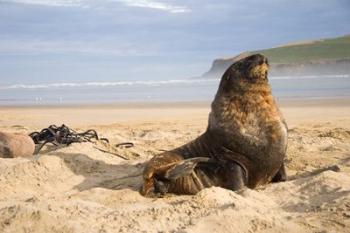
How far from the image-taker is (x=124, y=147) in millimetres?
8922

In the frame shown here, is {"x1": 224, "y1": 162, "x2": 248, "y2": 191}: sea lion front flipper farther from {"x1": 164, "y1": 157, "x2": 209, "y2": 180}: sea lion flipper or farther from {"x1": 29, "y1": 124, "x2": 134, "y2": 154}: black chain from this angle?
{"x1": 29, "y1": 124, "x2": 134, "y2": 154}: black chain

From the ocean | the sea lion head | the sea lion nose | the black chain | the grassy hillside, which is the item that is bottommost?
the ocean

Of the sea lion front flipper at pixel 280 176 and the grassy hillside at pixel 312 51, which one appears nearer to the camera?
the sea lion front flipper at pixel 280 176

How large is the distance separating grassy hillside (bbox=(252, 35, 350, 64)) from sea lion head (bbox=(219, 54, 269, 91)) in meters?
79.3

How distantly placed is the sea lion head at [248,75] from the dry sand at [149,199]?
1.08 m

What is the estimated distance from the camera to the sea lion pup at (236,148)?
224 inches

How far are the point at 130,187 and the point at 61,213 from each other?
1654 millimetres

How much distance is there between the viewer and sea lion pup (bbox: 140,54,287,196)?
18.6 feet

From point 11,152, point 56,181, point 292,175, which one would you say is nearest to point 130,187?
point 56,181

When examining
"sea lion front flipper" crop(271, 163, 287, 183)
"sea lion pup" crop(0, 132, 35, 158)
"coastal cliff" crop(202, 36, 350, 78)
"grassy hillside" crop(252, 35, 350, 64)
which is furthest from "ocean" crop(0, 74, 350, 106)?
"grassy hillside" crop(252, 35, 350, 64)

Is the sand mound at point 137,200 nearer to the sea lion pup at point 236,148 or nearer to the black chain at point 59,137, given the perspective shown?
the sea lion pup at point 236,148

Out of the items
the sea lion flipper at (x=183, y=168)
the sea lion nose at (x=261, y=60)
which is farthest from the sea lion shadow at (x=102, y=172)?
the sea lion nose at (x=261, y=60)

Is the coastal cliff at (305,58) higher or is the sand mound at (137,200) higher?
the coastal cliff at (305,58)

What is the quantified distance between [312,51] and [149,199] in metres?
94.7
